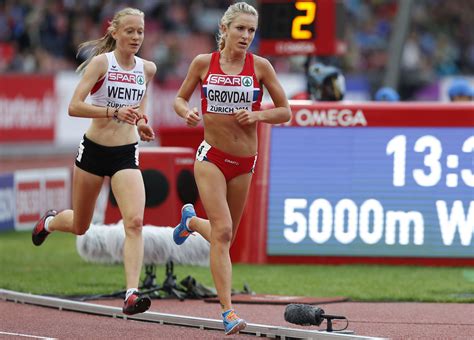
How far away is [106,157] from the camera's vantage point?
1052cm

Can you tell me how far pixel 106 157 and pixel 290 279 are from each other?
12.7ft

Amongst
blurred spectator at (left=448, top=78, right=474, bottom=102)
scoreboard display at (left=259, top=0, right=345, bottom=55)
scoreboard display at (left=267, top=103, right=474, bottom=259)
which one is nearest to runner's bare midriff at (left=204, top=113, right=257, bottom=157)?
scoreboard display at (left=267, top=103, right=474, bottom=259)

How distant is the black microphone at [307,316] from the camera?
937cm

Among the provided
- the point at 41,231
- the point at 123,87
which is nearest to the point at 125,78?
the point at 123,87

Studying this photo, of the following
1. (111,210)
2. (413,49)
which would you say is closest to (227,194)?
(111,210)

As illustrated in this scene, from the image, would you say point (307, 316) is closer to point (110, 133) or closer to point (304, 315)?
point (304, 315)

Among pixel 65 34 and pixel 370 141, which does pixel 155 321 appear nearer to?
pixel 370 141

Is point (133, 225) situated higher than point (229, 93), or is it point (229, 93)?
point (229, 93)

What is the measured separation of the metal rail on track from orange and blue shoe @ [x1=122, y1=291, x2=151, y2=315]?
651 mm

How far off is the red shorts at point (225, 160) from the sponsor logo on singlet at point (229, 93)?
0.95ft

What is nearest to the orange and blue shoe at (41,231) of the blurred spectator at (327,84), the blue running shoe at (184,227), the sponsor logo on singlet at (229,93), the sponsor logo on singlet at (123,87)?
the blue running shoe at (184,227)

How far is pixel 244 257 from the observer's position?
1523 cm

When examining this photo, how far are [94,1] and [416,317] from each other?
66.4 ft

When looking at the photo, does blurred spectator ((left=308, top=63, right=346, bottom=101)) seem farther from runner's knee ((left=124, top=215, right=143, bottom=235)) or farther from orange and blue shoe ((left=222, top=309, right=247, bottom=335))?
orange and blue shoe ((left=222, top=309, right=247, bottom=335))
